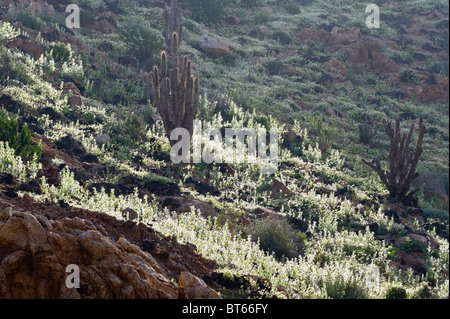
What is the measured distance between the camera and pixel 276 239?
8062 millimetres

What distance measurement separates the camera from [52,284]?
155 inches

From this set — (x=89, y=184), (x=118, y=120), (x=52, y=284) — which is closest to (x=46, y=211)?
(x=52, y=284)

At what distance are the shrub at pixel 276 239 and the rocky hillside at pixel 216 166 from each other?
0.09ft

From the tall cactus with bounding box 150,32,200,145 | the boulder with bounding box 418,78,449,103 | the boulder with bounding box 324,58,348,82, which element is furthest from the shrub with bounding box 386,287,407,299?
the boulder with bounding box 324,58,348,82

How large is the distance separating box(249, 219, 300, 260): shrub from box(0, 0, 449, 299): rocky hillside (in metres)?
0.03

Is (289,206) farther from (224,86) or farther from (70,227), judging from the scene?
(224,86)

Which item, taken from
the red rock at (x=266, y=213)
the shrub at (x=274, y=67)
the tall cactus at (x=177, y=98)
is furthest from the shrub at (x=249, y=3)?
the red rock at (x=266, y=213)

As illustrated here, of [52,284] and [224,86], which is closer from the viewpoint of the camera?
[52,284]

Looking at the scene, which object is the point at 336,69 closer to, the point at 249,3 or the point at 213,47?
the point at 213,47

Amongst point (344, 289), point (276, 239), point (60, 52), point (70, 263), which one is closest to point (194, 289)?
point (70, 263)

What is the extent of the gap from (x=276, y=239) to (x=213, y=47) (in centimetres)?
1861

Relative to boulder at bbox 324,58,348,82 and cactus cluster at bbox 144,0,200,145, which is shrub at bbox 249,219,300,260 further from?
boulder at bbox 324,58,348,82

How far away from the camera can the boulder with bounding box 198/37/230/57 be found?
25109mm

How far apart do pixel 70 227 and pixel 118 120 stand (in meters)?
9.51
